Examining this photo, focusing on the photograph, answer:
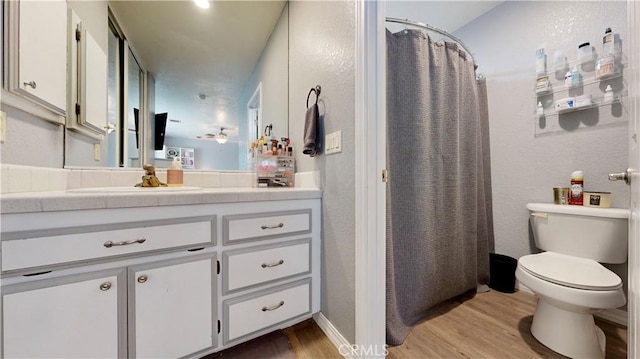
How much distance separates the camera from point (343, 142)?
1.14 metres

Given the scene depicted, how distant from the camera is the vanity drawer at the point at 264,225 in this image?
1.03m

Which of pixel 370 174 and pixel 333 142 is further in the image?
pixel 333 142

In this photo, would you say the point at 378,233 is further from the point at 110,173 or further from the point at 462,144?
the point at 110,173

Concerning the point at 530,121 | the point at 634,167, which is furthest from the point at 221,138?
the point at 530,121

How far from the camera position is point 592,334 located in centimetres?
110

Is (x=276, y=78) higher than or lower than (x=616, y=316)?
higher

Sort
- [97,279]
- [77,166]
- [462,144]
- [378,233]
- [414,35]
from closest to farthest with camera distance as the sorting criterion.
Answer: [97,279] → [378,233] → [77,166] → [414,35] → [462,144]

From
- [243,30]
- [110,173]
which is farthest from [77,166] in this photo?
[243,30]

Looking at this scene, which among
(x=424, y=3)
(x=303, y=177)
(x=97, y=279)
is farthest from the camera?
(x=424, y=3)

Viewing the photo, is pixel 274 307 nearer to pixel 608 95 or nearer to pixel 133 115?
pixel 133 115

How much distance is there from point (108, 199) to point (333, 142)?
97 centimetres

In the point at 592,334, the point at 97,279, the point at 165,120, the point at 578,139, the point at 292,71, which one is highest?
the point at 292,71

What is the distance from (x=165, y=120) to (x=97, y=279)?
0.98m

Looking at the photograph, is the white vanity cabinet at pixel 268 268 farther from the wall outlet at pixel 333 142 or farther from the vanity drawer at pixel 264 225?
the wall outlet at pixel 333 142
